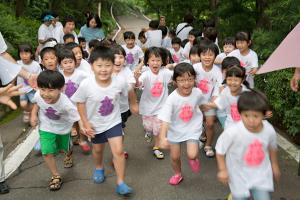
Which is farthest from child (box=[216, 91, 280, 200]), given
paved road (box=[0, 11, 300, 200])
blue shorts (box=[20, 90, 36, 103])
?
blue shorts (box=[20, 90, 36, 103])

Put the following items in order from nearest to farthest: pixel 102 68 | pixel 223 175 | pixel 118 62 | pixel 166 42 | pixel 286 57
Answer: pixel 223 175 < pixel 286 57 < pixel 102 68 < pixel 118 62 < pixel 166 42

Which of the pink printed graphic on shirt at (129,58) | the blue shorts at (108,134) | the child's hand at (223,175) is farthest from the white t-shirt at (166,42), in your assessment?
the child's hand at (223,175)

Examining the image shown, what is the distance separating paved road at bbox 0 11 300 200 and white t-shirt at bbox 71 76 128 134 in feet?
2.50

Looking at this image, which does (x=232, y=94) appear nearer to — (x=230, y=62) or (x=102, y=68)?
(x=230, y=62)

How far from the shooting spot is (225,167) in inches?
138

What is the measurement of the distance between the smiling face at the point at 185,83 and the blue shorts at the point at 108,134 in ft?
2.70

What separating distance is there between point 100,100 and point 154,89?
49.9 inches

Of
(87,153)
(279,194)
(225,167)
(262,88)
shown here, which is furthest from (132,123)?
(225,167)

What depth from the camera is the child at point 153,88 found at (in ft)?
18.5

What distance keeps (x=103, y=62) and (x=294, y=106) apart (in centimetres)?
316

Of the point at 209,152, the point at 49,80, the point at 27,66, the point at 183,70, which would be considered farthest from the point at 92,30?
the point at 183,70

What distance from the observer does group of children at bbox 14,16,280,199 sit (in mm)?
3477

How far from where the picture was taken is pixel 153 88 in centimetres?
568

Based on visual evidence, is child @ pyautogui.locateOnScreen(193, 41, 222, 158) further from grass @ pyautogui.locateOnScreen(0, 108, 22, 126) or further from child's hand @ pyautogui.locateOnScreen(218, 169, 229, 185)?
grass @ pyautogui.locateOnScreen(0, 108, 22, 126)
